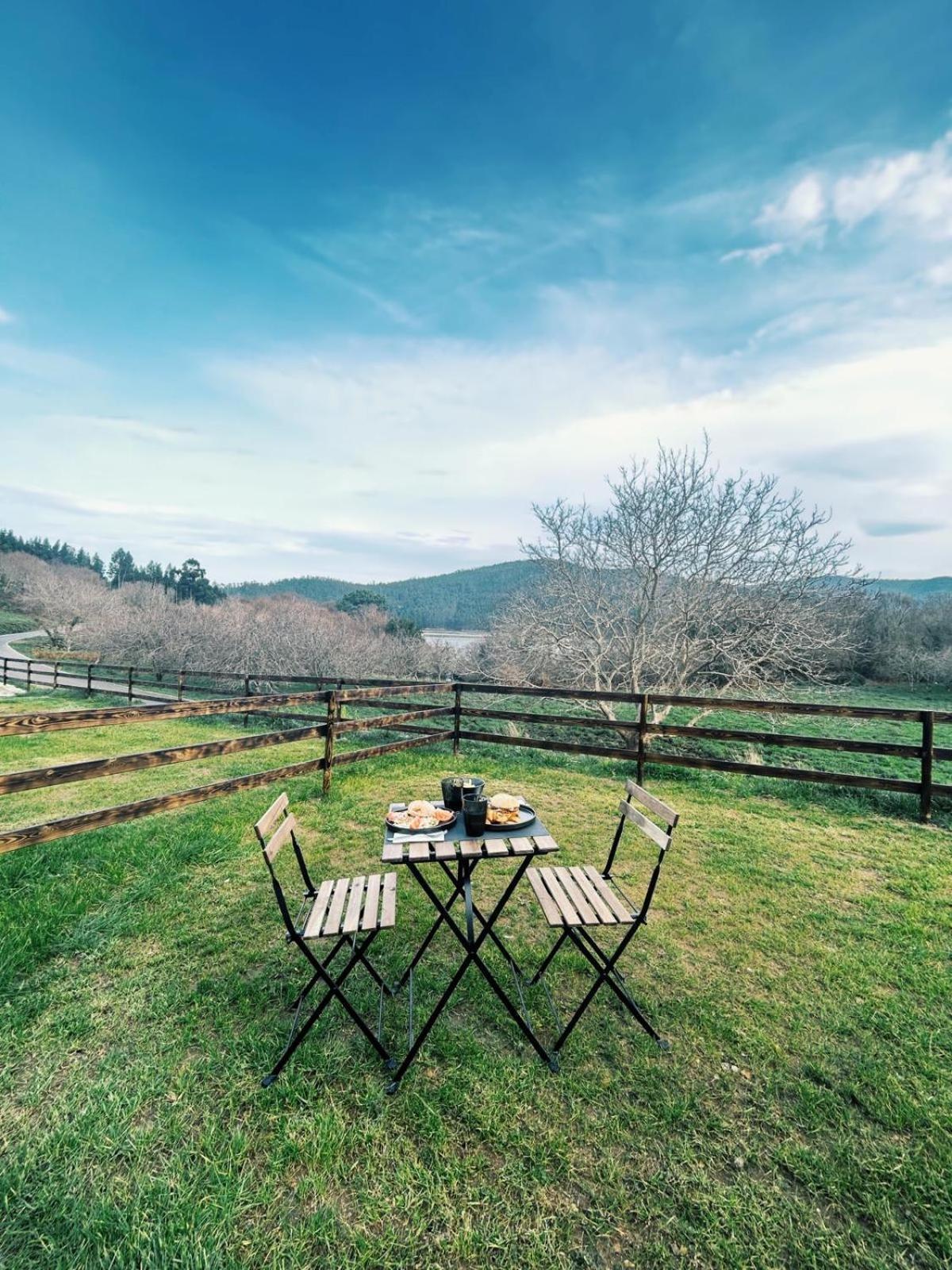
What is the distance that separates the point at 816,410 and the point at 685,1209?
32.2 ft

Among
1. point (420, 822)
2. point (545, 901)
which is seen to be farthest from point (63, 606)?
point (545, 901)

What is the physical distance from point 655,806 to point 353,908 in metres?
1.55

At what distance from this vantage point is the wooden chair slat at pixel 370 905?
6.56 ft

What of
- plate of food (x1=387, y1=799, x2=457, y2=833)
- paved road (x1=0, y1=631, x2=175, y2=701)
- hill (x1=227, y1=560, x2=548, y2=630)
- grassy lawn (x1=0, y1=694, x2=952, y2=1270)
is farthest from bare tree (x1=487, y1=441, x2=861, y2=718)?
hill (x1=227, y1=560, x2=548, y2=630)

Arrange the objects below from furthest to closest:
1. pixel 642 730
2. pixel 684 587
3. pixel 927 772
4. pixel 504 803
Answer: pixel 684 587 < pixel 642 730 < pixel 927 772 < pixel 504 803

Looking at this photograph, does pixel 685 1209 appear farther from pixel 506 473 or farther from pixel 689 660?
pixel 506 473

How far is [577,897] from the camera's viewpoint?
2301 mm

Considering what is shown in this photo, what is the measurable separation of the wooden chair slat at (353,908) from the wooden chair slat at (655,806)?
4.68 feet

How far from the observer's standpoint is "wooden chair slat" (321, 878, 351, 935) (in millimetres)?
1951

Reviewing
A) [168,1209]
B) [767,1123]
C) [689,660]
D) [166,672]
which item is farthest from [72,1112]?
[166,672]

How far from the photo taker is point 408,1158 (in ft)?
5.16

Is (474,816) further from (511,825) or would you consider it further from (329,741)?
(329,741)

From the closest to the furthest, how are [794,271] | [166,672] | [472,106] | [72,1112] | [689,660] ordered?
[72,1112] → [794,271] → [472,106] → [689,660] → [166,672]

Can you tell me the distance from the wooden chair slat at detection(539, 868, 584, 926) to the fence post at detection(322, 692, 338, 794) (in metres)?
3.04
